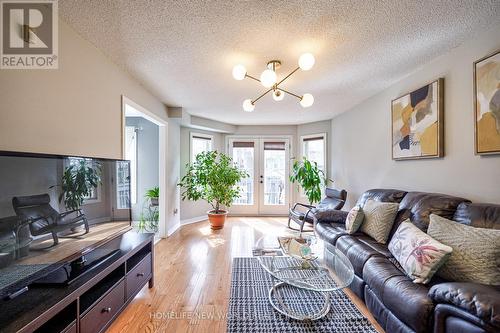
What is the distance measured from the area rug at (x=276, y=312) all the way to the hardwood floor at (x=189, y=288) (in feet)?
0.29

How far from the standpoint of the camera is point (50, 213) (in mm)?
1287

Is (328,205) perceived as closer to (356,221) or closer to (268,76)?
(356,221)

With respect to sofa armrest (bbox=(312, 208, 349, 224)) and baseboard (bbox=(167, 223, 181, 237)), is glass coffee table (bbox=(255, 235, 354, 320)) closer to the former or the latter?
sofa armrest (bbox=(312, 208, 349, 224))

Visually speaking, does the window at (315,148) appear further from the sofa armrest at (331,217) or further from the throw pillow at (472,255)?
the throw pillow at (472,255)

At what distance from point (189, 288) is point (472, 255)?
2.33 meters

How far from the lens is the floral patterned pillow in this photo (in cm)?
143

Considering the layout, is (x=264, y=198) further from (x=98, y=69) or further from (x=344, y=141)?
(x=98, y=69)

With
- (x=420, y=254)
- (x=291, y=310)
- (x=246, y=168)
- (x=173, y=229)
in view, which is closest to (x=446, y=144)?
(x=420, y=254)

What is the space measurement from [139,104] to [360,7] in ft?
8.63

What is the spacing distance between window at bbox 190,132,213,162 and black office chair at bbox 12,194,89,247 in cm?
359

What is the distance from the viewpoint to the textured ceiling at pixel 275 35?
151 centimetres

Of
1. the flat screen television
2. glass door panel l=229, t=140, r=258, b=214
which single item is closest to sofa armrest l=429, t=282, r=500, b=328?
the flat screen television

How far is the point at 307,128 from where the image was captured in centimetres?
537

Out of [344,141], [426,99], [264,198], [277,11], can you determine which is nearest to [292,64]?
[277,11]
